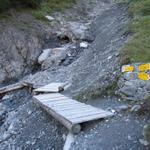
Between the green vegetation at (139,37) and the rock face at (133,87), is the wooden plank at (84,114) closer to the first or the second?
the rock face at (133,87)

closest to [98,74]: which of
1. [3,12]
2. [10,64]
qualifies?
[10,64]

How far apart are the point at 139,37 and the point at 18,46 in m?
5.30

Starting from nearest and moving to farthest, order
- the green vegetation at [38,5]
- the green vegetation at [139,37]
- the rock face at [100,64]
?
the rock face at [100,64] → the green vegetation at [139,37] → the green vegetation at [38,5]

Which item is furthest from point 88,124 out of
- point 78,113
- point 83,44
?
point 83,44

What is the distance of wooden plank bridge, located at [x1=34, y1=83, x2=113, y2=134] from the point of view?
6996mm

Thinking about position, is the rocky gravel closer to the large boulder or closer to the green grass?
the large boulder

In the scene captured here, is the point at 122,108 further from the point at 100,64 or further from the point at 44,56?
the point at 44,56

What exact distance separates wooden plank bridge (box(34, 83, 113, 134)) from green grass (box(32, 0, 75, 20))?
8.40 metres

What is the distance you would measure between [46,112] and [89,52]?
473 cm

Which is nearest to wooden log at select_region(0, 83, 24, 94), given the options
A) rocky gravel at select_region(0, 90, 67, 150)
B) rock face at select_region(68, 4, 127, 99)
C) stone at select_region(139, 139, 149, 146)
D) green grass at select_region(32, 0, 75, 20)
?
rocky gravel at select_region(0, 90, 67, 150)

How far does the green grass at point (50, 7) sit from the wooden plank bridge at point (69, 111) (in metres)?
8.40

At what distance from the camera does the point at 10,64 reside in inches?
529

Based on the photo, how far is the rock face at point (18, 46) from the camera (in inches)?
527

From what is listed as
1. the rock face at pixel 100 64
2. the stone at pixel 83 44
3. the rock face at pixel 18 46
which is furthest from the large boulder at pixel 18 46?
the rock face at pixel 100 64
